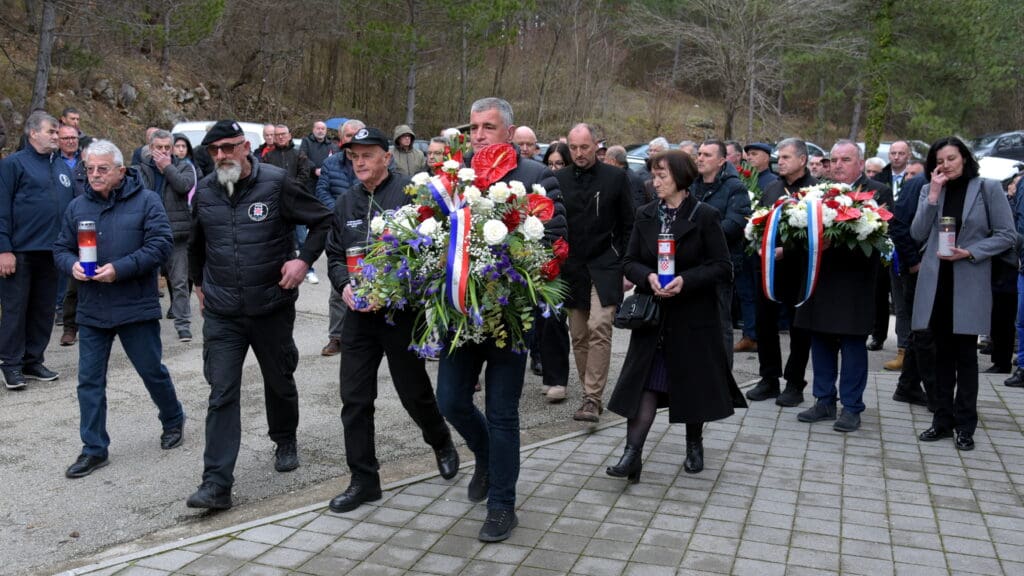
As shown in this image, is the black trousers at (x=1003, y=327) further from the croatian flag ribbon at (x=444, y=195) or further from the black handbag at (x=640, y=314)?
the croatian flag ribbon at (x=444, y=195)

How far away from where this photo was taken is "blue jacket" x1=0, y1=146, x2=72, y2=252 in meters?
8.33

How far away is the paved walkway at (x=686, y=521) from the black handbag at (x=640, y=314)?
3.19ft

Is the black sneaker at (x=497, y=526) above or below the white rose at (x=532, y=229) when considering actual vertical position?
below

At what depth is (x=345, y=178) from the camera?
11.6 m

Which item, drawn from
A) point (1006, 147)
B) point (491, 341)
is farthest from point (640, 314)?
point (1006, 147)

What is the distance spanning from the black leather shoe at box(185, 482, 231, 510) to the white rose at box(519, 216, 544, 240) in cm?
230

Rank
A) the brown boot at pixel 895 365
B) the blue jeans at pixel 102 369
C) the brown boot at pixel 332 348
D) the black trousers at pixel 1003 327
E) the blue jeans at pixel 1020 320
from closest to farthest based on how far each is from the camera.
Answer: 1. the blue jeans at pixel 102 369
2. the blue jeans at pixel 1020 320
3. the black trousers at pixel 1003 327
4. the brown boot at pixel 332 348
5. the brown boot at pixel 895 365

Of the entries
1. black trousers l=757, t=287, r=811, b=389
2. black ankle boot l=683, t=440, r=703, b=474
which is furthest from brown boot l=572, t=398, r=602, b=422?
black trousers l=757, t=287, r=811, b=389

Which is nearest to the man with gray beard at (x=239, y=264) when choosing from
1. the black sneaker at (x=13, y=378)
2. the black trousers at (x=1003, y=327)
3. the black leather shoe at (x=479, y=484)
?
the black leather shoe at (x=479, y=484)

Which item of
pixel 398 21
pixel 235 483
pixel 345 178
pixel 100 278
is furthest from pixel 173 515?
pixel 398 21

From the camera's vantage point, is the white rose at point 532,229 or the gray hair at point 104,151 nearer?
the white rose at point 532,229

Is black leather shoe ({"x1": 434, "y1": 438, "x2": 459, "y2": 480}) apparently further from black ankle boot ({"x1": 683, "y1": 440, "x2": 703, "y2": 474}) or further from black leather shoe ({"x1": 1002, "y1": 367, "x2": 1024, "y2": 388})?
black leather shoe ({"x1": 1002, "y1": 367, "x2": 1024, "y2": 388})

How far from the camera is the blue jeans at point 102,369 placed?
20.0 feet

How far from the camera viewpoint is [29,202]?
27.7ft
